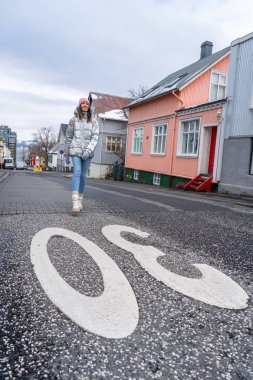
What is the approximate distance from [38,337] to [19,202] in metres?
4.68

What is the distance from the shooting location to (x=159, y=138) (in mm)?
19078

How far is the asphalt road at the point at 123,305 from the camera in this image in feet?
4.15

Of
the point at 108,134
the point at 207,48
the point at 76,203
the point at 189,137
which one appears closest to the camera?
the point at 76,203

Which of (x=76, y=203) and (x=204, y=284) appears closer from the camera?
(x=204, y=284)

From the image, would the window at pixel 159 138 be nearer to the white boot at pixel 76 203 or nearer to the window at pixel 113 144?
the window at pixel 113 144

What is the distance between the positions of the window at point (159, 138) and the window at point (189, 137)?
6.52 ft

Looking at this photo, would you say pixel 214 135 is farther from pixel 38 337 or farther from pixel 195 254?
pixel 38 337

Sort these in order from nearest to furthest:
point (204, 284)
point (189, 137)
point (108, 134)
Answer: point (204, 284)
point (189, 137)
point (108, 134)

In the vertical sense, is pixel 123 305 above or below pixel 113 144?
below

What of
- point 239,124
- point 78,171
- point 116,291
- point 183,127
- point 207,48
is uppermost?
point 207,48

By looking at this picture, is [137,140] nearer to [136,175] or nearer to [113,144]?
[136,175]

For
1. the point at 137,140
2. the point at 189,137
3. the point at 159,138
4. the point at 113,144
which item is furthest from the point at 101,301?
the point at 113,144

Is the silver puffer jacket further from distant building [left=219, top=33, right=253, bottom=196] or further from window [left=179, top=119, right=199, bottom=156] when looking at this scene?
window [left=179, top=119, right=199, bottom=156]

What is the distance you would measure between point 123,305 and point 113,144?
30.4 m
